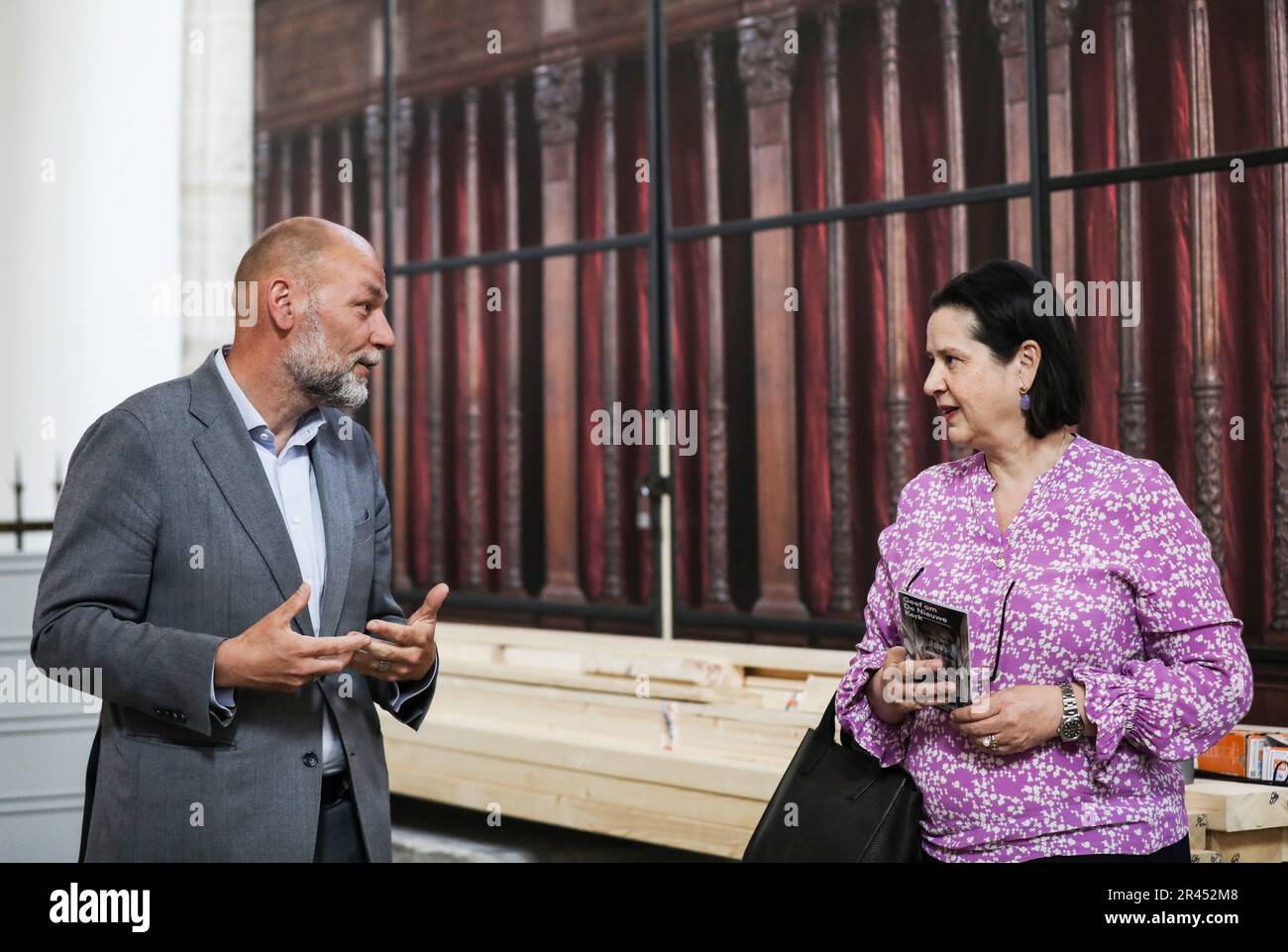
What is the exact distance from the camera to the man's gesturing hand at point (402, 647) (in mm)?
2025

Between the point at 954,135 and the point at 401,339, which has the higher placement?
the point at 954,135

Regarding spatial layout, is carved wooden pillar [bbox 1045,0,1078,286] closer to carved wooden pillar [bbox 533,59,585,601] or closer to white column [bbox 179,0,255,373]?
carved wooden pillar [bbox 533,59,585,601]

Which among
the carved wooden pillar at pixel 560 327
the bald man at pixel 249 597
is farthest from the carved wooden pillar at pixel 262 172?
the bald man at pixel 249 597

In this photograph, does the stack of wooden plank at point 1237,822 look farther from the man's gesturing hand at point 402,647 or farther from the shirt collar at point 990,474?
the man's gesturing hand at point 402,647

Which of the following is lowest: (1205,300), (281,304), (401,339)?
(281,304)

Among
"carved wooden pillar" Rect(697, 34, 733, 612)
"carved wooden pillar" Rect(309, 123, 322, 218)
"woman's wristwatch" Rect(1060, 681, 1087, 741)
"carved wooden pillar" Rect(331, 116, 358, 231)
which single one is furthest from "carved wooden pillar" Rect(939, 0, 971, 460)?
"carved wooden pillar" Rect(309, 123, 322, 218)

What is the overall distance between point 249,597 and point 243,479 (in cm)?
19

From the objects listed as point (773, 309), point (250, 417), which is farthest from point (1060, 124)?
point (250, 417)

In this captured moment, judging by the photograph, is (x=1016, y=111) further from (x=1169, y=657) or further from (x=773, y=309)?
(x=1169, y=657)

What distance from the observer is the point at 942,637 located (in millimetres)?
1877

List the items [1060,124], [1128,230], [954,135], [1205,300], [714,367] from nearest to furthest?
[1205,300], [1128,230], [1060,124], [954,135], [714,367]

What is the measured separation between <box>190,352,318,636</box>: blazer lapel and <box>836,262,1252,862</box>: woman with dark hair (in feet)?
3.19
